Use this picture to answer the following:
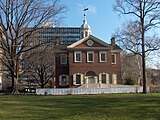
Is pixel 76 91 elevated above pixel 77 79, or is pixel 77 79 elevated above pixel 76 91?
pixel 77 79

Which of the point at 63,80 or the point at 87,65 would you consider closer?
the point at 87,65

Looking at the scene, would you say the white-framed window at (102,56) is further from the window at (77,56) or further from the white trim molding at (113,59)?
the window at (77,56)

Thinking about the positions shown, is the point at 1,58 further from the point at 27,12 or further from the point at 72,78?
the point at 72,78

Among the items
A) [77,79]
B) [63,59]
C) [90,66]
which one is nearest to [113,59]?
[90,66]

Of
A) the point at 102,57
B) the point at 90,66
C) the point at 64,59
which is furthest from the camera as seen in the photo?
the point at 64,59

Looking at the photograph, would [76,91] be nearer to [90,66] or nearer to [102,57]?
[90,66]

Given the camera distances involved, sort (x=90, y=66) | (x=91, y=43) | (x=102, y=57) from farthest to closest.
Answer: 1. (x=102, y=57)
2. (x=91, y=43)
3. (x=90, y=66)

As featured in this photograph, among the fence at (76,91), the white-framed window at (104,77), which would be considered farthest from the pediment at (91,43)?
the fence at (76,91)

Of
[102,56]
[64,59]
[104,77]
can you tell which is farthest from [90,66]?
[64,59]

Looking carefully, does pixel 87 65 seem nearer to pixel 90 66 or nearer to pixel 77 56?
pixel 90 66

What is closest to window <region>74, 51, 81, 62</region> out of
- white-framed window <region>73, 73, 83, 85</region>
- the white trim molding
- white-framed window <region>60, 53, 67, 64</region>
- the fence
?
white-framed window <region>73, 73, 83, 85</region>

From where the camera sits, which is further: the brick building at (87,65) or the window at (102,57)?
the window at (102,57)

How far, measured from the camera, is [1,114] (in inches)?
581

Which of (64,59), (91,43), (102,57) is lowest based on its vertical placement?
(64,59)
